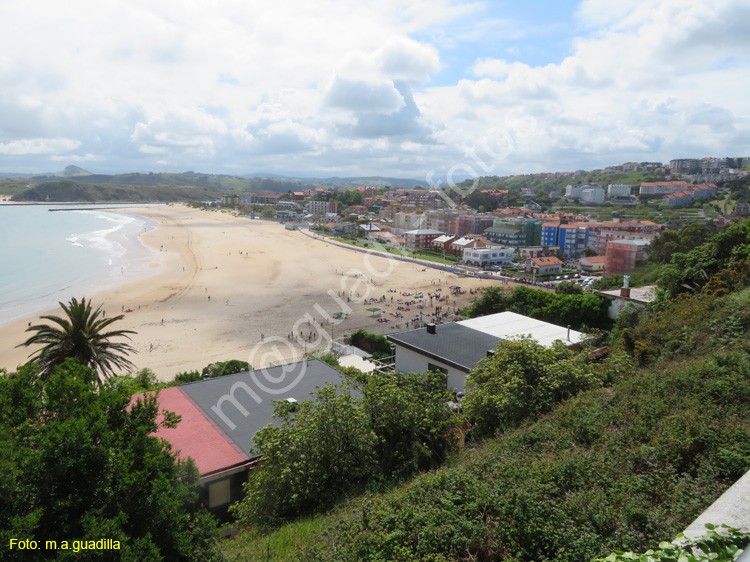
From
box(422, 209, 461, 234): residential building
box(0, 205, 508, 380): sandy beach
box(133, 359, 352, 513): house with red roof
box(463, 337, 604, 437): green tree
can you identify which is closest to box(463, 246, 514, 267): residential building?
box(0, 205, 508, 380): sandy beach

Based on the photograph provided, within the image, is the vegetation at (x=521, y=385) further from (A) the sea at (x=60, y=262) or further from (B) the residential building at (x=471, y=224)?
(B) the residential building at (x=471, y=224)

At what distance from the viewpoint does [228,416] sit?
10578mm

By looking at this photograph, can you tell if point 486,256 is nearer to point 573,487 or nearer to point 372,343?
point 372,343

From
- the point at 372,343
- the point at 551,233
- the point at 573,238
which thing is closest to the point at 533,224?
the point at 551,233

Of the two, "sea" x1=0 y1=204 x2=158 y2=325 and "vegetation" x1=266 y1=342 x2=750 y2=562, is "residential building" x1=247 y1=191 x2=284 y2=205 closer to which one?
"sea" x1=0 y1=204 x2=158 y2=325

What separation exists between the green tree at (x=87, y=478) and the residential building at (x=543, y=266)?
173ft

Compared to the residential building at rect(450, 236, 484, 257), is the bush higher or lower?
higher

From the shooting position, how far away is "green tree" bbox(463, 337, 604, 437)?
8672 mm

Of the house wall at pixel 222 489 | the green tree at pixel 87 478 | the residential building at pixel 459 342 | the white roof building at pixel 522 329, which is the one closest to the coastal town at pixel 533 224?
the white roof building at pixel 522 329

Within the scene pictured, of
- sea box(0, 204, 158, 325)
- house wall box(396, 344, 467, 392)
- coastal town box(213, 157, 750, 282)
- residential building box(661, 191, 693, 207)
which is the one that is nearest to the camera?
→ house wall box(396, 344, 467, 392)

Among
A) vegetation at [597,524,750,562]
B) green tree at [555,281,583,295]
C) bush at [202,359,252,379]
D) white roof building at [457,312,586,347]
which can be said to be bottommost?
bush at [202,359,252,379]

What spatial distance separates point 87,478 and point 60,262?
168ft

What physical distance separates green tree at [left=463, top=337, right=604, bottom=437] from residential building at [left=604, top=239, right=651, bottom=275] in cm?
4336

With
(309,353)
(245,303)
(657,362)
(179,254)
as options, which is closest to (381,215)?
(179,254)
